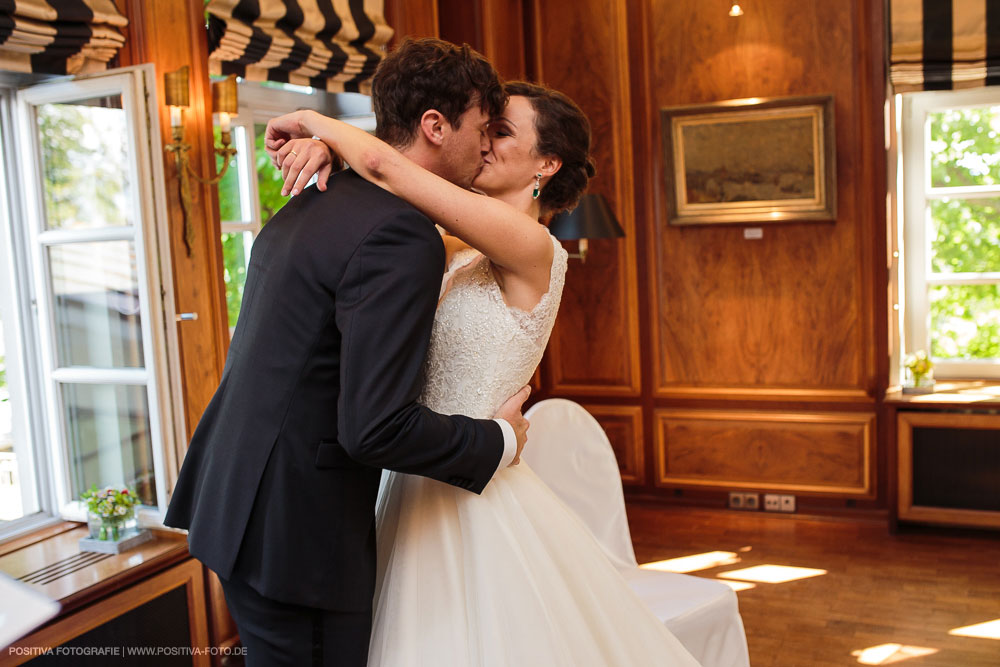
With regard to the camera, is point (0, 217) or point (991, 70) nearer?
point (0, 217)

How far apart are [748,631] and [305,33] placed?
9.69 feet

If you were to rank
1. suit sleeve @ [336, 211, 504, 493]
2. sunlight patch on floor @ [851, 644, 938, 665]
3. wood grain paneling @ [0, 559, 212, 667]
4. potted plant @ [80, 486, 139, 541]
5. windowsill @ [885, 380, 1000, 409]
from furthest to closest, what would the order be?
1. windowsill @ [885, 380, 1000, 409]
2. sunlight patch on floor @ [851, 644, 938, 665]
3. potted plant @ [80, 486, 139, 541]
4. wood grain paneling @ [0, 559, 212, 667]
5. suit sleeve @ [336, 211, 504, 493]

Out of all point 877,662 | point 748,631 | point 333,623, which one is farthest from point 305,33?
point 877,662

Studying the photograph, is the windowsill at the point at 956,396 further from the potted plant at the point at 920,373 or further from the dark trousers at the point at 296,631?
the dark trousers at the point at 296,631

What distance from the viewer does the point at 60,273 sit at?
2.99 m

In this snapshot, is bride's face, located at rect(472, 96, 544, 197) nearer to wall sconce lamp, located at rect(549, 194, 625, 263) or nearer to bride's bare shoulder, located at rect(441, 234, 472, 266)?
bride's bare shoulder, located at rect(441, 234, 472, 266)

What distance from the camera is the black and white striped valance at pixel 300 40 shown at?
319cm

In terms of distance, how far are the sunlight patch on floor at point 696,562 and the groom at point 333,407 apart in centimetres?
294

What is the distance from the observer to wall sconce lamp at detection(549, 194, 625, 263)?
14.5 feet

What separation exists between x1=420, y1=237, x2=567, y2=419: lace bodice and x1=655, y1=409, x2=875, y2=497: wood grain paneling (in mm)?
3667

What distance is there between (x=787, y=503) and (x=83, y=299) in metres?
3.74

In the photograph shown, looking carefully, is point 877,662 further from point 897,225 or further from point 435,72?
point 435,72

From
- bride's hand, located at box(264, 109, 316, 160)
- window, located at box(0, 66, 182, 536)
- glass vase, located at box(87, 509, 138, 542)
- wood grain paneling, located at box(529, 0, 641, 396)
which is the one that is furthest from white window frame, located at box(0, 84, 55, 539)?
wood grain paneling, located at box(529, 0, 641, 396)

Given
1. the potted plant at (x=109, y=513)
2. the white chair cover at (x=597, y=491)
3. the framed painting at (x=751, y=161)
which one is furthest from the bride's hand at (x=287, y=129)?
the framed painting at (x=751, y=161)
